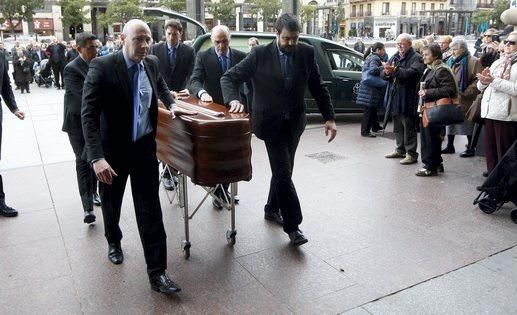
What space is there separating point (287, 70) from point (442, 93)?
2.77m

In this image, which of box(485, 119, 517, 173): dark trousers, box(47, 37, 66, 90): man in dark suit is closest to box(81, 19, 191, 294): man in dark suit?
box(485, 119, 517, 173): dark trousers

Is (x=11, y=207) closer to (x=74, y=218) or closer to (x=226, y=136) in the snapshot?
(x=74, y=218)

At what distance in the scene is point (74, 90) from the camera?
450 cm

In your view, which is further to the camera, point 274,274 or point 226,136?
point 274,274

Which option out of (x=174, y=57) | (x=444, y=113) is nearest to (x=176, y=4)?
(x=174, y=57)

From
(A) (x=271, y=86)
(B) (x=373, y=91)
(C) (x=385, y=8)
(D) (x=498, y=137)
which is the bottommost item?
(D) (x=498, y=137)

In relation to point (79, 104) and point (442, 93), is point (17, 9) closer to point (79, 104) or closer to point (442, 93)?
point (79, 104)

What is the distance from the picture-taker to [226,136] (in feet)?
11.2

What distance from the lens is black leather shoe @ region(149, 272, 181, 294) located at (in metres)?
3.38

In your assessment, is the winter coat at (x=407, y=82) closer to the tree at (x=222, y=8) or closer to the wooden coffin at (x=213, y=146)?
the wooden coffin at (x=213, y=146)

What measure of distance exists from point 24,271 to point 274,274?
75.0 inches

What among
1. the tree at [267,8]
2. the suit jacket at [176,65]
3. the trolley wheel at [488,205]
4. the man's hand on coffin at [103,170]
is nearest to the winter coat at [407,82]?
the trolley wheel at [488,205]

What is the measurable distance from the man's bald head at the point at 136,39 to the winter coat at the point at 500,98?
359 cm

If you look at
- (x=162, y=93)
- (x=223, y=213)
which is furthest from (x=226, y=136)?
(x=223, y=213)
